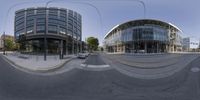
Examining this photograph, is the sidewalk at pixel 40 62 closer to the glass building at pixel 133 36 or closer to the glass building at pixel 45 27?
the glass building at pixel 45 27

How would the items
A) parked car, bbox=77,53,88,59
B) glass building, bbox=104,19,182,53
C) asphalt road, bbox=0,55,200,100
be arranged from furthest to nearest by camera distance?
parked car, bbox=77,53,88,59 < glass building, bbox=104,19,182,53 < asphalt road, bbox=0,55,200,100

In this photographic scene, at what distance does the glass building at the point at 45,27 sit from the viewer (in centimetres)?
667

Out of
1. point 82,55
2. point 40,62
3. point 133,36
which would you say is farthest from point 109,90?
point 40,62

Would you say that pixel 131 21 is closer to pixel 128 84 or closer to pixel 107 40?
pixel 107 40

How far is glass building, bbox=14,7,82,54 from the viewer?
6672 millimetres

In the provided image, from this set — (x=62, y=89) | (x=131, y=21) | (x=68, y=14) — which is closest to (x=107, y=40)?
(x=131, y=21)

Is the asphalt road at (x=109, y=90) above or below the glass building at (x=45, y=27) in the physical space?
below

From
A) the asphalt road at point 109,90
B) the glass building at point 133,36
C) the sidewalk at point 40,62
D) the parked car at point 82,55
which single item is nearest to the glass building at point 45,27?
the sidewalk at point 40,62

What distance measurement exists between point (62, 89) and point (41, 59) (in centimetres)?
238

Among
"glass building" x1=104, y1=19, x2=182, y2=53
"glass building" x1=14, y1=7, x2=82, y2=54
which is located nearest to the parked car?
"glass building" x1=14, y1=7, x2=82, y2=54

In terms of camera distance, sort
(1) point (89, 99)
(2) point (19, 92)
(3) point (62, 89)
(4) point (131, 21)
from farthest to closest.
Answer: (4) point (131, 21)
(3) point (62, 89)
(2) point (19, 92)
(1) point (89, 99)

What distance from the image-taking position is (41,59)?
766 centimetres

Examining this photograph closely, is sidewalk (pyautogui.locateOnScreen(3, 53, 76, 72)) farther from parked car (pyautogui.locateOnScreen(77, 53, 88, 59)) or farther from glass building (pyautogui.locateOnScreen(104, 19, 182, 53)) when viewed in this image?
glass building (pyautogui.locateOnScreen(104, 19, 182, 53))

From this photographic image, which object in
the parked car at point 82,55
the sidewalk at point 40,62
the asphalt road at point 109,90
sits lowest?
the asphalt road at point 109,90
